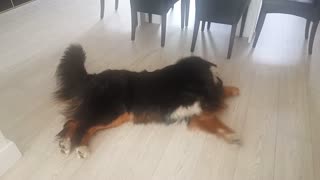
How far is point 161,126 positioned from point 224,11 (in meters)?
1.09

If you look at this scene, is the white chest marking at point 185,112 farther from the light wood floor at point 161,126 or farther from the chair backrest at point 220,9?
the chair backrest at point 220,9

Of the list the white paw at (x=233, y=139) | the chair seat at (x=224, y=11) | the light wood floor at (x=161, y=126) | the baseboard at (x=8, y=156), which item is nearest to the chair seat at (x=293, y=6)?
the chair seat at (x=224, y=11)

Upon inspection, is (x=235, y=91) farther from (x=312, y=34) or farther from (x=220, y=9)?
(x=312, y=34)

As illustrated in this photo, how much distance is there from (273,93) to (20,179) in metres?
1.70

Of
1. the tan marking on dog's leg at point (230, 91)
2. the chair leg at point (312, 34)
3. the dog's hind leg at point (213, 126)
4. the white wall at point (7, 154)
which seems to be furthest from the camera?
the chair leg at point (312, 34)

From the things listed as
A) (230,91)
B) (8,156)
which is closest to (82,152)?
(8,156)

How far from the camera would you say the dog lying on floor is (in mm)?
1486

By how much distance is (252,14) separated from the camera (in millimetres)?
2477

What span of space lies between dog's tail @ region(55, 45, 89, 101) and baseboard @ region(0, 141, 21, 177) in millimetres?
449

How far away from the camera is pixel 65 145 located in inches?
56.8

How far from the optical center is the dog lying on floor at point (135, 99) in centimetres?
149

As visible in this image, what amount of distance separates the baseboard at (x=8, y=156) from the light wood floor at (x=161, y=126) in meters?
0.04

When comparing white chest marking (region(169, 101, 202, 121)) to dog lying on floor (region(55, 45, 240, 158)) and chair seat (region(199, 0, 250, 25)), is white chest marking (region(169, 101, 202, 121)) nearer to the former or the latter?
dog lying on floor (region(55, 45, 240, 158))

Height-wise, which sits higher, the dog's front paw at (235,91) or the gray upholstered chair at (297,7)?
the gray upholstered chair at (297,7)
